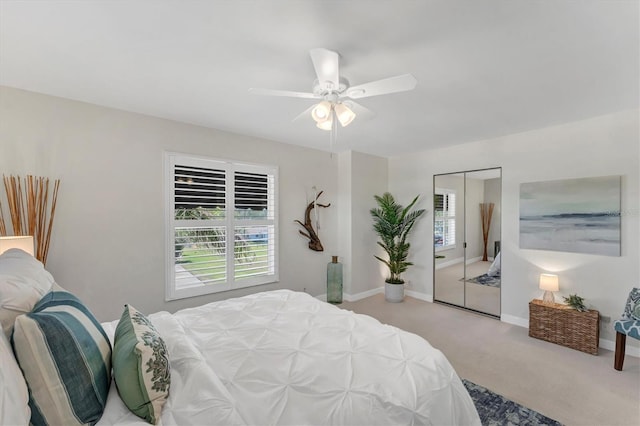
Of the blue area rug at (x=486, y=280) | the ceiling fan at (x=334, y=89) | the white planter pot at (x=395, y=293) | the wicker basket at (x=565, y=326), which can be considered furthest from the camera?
the white planter pot at (x=395, y=293)

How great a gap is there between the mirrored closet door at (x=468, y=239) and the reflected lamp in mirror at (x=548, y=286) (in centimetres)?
56

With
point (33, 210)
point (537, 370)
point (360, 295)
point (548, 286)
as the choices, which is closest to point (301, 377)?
point (537, 370)

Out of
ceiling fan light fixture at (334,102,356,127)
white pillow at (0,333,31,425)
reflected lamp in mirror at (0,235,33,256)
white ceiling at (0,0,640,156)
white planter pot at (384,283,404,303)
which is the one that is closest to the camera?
white pillow at (0,333,31,425)

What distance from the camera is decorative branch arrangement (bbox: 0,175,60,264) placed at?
2211 millimetres

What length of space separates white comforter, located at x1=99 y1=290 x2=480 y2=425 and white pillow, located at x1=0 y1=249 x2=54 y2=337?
46 cm

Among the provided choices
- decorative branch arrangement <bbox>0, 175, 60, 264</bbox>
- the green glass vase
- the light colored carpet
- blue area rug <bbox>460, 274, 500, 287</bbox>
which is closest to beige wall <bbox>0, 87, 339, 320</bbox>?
decorative branch arrangement <bbox>0, 175, 60, 264</bbox>

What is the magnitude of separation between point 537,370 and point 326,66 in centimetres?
312

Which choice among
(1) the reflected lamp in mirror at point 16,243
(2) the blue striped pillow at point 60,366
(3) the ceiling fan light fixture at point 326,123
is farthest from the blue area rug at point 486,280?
(1) the reflected lamp in mirror at point 16,243

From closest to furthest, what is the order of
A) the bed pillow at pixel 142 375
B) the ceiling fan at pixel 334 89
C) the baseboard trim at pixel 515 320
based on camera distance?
1. the bed pillow at pixel 142 375
2. the ceiling fan at pixel 334 89
3. the baseboard trim at pixel 515 320

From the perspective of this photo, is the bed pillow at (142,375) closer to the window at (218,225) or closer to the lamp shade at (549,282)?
the window at (218,225)

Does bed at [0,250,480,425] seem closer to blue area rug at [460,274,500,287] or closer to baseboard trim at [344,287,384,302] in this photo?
baseboard trim at [344,287,384,302]

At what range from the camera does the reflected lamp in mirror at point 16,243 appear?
1788 millimetres

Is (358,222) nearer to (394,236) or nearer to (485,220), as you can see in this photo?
(394,236)

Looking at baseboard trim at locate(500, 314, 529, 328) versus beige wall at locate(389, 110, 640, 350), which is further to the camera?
baseboard trim at locate(500, 314, 529, 328)
